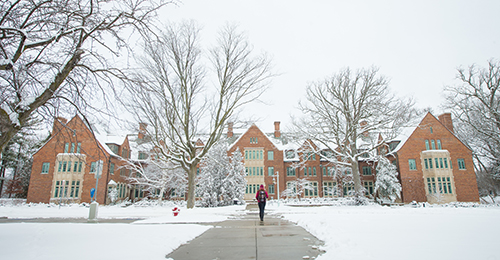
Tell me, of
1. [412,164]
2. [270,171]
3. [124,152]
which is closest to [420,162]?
[412,164]

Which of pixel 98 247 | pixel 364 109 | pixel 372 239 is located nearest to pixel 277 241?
pixel 372 239

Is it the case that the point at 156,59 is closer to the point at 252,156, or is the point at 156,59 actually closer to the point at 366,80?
the point at 366,80

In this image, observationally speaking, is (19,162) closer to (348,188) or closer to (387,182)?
(348,188)

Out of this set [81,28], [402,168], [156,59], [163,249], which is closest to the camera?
[163,249]

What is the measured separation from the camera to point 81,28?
20.3 ft

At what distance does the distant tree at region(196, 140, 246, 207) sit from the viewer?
26083mm

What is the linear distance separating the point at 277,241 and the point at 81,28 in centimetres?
684

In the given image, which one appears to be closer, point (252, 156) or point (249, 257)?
point (249, 257)

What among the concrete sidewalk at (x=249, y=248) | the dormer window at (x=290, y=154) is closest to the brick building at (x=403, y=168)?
the dormer window at (x=290, y=154)

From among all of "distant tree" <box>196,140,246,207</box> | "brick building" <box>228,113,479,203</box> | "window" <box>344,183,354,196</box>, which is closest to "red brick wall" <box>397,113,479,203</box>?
"brick building" <box>228,113,479,203</box>

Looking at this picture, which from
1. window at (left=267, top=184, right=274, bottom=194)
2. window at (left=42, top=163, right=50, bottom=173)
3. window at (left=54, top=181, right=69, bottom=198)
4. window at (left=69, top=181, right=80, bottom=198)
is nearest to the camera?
window at (left=54, top=181, right=69, bottom=198)

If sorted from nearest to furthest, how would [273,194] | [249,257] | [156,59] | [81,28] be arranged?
[249,257] → [81,28] → [156,59] → [273,194]

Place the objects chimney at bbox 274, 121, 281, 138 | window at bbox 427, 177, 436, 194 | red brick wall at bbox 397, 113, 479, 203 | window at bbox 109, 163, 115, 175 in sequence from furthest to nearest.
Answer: chimney at bbox 274, 121, 281, 138 < window at bbox 109, 163, 115, 175 < window at bbox 427, 177, 436, 194 < red brick wall at bbox 397, 113, 479, 203

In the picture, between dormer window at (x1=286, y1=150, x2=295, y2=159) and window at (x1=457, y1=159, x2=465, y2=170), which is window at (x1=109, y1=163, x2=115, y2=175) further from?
window at (x1=457, y1=159, x2=465, y2=170)
